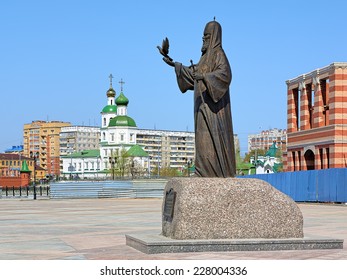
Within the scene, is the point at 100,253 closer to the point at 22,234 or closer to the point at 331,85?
the point at 22,234

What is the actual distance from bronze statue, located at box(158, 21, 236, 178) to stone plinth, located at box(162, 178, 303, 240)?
1.85 ft

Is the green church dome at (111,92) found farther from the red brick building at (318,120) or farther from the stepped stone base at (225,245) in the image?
the stepped stone base at (225,245)

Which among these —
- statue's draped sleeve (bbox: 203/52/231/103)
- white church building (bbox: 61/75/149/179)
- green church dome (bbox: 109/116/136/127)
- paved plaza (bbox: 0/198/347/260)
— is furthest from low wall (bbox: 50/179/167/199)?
green church dome (bbox: 109/116/136/127)

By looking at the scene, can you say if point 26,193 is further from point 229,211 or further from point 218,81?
point 229,211

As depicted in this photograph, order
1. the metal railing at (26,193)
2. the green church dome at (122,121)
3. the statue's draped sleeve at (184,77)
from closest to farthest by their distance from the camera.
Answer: the statue's draped sleeve at (184,77)
the metal railing at (26,193)
the green church dome at (122,121)

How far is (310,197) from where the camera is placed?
3919 centimetres

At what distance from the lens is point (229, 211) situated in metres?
12.1

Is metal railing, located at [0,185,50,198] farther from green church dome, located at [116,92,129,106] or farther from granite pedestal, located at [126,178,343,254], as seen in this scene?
green church dome, located at [116,92,129,106]

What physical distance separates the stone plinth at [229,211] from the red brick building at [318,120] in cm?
3253

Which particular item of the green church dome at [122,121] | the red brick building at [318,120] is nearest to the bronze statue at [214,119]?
the red brick building at [318,120]

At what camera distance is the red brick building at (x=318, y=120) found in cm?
4391

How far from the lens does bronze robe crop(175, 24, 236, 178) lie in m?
12.9

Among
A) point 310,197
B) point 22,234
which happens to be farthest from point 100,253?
point 310,197

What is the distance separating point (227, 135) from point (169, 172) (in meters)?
143
